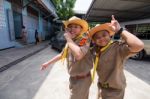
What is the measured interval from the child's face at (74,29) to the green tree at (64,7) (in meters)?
32.6

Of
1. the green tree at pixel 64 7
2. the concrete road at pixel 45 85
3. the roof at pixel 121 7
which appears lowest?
the concrete road at pixel 45 85

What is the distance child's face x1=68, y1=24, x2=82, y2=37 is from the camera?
201 centimetres

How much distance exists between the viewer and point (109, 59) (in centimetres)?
185

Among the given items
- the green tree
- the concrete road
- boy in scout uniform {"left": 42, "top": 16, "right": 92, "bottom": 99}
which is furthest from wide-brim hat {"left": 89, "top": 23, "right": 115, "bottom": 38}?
the green tree

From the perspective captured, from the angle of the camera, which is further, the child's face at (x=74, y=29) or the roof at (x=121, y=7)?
the roof at (x=121, y=7)

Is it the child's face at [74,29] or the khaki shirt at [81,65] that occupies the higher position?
the child's face at [74,29]

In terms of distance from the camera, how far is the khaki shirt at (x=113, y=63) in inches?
71.8

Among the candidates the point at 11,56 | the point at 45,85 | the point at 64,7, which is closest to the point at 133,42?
the point at 45,85

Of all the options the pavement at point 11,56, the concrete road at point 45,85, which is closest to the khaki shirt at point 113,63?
the concrete road at point 45,85

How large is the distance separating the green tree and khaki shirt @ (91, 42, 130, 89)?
32813 mm

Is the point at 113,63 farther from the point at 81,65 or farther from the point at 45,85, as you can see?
the point at 45,85

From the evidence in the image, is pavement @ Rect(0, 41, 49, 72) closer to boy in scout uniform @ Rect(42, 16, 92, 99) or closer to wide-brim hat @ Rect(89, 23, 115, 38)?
boy in scout uniform @ Rect(42, 16, 92, 99)

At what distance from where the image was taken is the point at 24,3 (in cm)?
1619

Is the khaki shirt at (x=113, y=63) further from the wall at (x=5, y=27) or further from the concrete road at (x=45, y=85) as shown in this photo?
the wall at (x=5, y=27)
